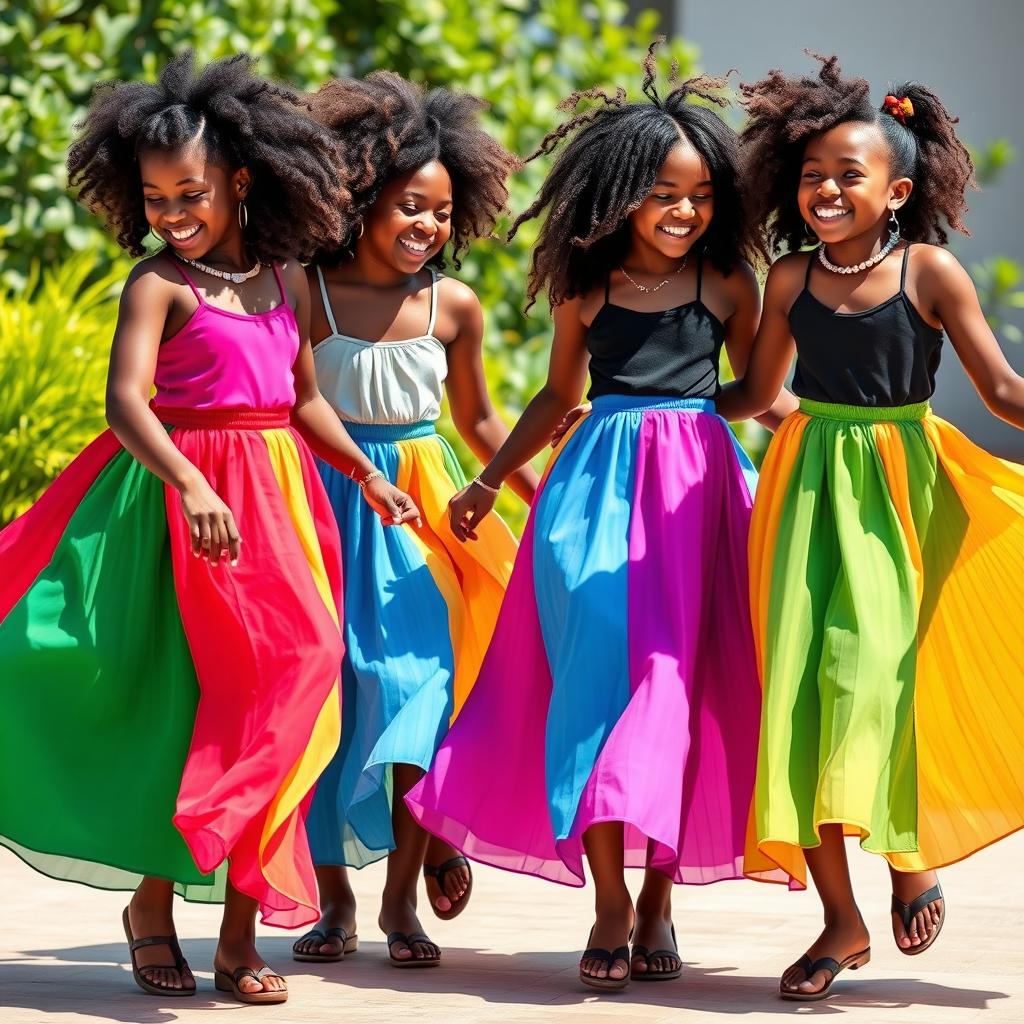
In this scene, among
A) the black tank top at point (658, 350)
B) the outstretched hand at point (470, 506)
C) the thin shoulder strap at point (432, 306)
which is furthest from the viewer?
the thin shoulder strap at point (432, 306)

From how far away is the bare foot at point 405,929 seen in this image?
14.7ft

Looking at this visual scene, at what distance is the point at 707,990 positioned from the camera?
4223 millimetres

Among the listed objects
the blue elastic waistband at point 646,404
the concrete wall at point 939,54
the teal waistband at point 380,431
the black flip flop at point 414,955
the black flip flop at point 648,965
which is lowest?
the black flip flop at point 414,955

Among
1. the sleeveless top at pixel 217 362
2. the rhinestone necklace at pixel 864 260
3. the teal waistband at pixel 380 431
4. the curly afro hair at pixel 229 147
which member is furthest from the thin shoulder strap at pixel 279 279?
the rhinestone necklace at pixel 864 260

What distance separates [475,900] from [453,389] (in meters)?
1.38

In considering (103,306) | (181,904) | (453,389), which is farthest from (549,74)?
(181,904)

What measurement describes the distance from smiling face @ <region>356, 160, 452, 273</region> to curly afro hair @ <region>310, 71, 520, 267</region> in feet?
0.09

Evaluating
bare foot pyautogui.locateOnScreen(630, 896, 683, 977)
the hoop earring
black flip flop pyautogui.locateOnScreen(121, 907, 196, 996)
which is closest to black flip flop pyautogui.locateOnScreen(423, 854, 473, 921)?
bare foot pyautogui.locateOnScreen(630, 896, 683, 977)

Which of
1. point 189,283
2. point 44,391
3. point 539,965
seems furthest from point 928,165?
point 44,391

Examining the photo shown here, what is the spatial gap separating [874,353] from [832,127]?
522 mm

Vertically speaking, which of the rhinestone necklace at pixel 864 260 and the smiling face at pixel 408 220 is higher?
the rhinestone necklace at pixel 864 260

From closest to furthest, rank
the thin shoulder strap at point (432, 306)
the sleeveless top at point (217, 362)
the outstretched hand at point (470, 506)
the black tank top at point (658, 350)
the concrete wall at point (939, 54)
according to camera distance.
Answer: the sleeveless top at point (217, 362) < the black tank top at point (658, 350) < the outstretched hand at point (470, 506) < the thin shoulder strap at point (432, 306) < the concrete wall at point (939, 54)

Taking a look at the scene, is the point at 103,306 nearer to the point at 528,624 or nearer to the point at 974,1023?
the point at 528,624

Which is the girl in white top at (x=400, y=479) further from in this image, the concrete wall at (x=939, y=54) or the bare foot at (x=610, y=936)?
the concrete wall at (x=939, y=54)
